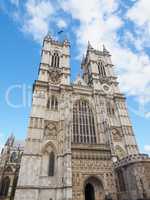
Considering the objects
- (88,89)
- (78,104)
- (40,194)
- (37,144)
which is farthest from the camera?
(88,89)

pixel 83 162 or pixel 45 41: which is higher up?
pixel 45 41

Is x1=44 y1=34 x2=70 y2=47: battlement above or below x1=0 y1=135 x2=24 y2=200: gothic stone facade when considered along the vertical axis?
above

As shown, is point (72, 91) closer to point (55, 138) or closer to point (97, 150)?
point (55, 138)

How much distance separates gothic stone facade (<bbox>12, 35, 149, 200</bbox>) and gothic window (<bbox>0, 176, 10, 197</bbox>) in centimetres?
1912

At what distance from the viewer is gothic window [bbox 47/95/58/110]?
24103 mm

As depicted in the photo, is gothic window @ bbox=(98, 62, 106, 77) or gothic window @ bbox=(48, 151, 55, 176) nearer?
gothic window @ bbox=(48, 151, 55, 176)

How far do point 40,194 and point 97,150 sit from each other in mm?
8104

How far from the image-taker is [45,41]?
3281 centimetres

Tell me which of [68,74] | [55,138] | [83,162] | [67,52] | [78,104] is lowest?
[83,162]

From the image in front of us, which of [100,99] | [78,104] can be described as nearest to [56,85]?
[78,104]

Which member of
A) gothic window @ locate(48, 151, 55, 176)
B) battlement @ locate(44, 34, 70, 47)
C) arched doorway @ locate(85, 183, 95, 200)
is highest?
battlement @ locate(44, 34, 70, 47)

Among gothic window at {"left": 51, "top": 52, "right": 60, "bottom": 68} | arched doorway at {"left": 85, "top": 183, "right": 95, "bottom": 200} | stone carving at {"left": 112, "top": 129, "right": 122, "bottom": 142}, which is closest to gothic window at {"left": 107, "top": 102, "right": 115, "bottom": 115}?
stone carving at {"left": 112, "top": 129, "right": 122, "bottom": 142}

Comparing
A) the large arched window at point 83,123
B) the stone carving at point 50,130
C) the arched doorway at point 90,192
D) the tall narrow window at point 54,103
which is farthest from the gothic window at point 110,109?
the arched doorway at point 90,192

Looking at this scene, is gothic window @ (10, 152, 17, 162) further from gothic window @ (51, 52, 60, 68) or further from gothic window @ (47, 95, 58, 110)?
gothic window @ (51, 52, 60, 68)
